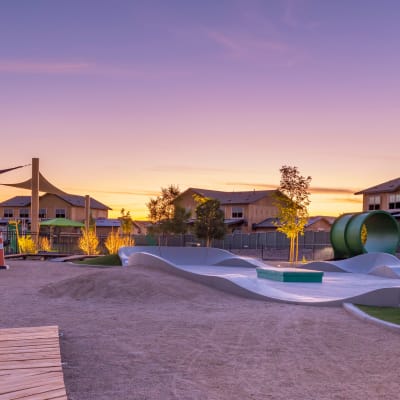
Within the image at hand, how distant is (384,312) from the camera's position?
10.5 meters

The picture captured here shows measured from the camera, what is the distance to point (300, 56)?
17.8m

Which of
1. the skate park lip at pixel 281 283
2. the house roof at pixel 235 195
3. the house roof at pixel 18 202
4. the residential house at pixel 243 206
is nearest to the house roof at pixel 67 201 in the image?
the house roof at pixel 18 202

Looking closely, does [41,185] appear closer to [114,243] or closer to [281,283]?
[114,243]

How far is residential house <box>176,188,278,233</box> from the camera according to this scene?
63062mm

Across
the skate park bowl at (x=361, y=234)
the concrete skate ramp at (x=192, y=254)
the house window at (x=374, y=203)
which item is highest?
the house window at (x=374, y=203)

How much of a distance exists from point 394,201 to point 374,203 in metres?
2.46

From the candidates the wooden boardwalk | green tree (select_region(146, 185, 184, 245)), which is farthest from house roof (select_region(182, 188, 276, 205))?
the wooden boardwalk

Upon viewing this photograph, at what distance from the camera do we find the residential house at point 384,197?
49.0 meters

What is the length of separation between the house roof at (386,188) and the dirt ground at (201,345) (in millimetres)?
39860

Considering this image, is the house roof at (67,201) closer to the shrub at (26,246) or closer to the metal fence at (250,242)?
the metal fence at (250,242)

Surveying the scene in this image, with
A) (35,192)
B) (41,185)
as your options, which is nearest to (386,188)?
(41,185)

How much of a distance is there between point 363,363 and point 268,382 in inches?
60.5

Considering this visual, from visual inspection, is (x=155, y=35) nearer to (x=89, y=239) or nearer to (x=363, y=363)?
(x=363, y=363)

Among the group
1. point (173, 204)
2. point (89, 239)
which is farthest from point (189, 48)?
point (173, 204)
